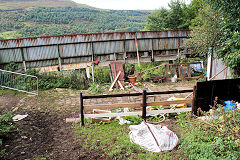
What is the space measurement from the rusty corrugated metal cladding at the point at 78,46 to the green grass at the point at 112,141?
8.58 meters

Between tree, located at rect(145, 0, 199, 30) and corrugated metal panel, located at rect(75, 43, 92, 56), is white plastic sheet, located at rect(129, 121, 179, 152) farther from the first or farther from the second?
tree, located at rect(145, 0, 199, 30)

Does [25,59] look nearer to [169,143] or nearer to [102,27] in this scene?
[169,143]

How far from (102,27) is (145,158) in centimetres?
4529

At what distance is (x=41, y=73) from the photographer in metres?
12.9

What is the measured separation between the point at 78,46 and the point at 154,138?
11027 mm

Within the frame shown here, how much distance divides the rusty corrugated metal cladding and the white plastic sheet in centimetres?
1036

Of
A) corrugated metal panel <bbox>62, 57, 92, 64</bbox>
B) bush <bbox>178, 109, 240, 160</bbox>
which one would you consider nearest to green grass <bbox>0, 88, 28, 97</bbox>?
corrugated metal panel <bbox>62, 57, 92, 64</bbox>

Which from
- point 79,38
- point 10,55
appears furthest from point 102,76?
point 10,55

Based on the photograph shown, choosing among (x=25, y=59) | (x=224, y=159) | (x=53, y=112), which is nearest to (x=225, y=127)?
(x=224, y=159)

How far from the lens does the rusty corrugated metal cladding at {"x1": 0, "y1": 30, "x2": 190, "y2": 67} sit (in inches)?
505

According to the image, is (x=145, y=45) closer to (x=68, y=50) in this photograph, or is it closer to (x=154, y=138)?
(x=68, y=50)

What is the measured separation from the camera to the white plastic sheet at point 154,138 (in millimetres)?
4711

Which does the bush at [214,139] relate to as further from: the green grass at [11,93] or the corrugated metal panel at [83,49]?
the corrugated metal panel at [83,49]

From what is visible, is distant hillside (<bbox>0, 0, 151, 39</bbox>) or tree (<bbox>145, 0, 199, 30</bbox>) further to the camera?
distant hillside (<bbox>0, 0, 151, 39</bbox>)
